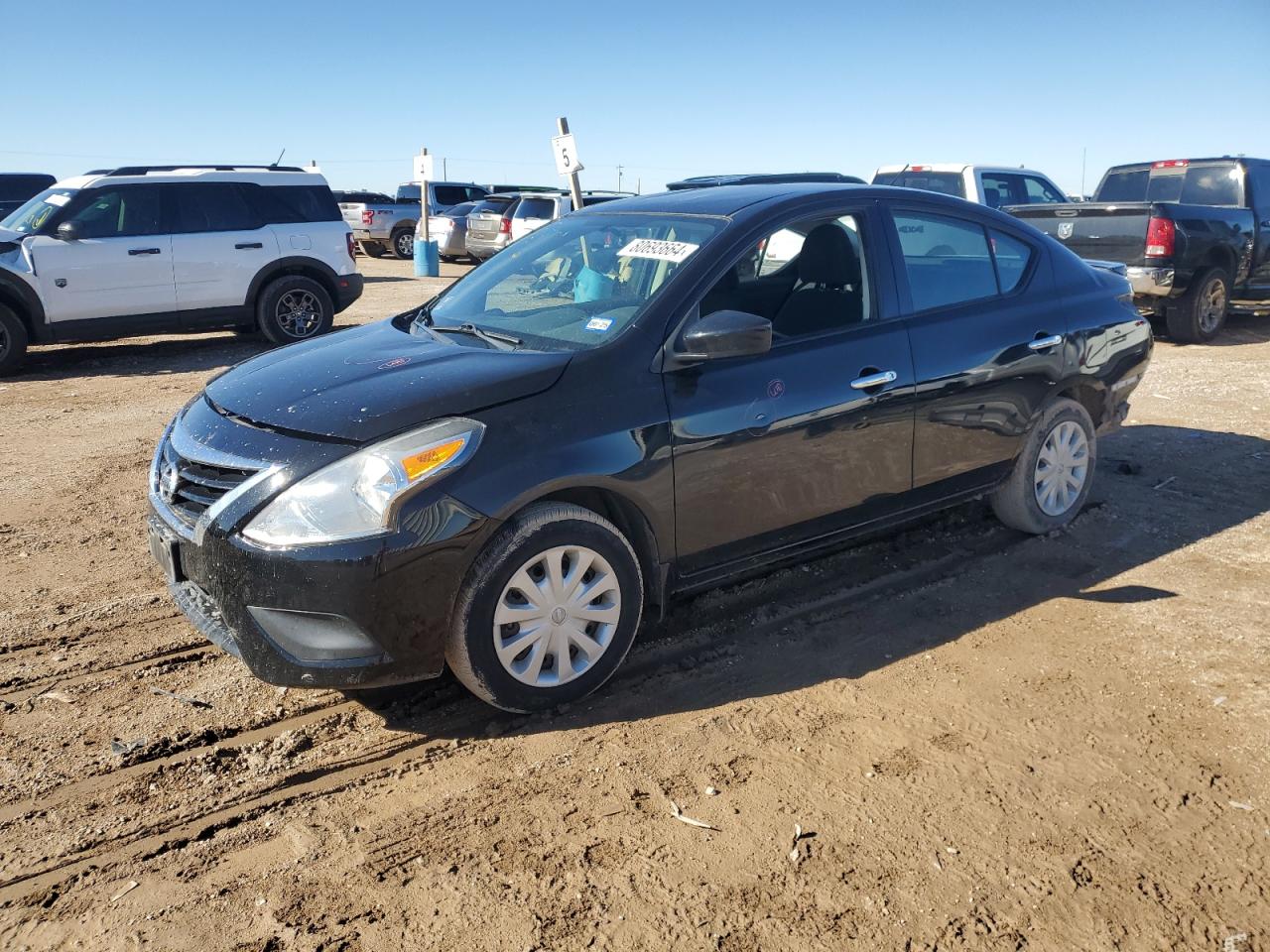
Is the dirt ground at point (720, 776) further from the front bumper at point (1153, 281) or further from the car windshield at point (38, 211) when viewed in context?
the front bumper at point (1153, 281)

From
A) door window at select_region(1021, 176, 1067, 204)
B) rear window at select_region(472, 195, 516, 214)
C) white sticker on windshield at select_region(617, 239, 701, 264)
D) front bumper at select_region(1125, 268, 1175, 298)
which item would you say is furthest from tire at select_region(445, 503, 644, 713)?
rear window at select_region(472, 195, 516, 214)

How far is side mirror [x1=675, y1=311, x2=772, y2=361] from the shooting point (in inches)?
147

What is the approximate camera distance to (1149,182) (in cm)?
1369

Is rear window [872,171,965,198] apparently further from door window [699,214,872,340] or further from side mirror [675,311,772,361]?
side mirror [675,311,772,361]

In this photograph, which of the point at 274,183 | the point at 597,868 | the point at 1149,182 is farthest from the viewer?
the point at 1149,182

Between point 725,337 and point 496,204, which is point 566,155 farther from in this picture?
point 496,204

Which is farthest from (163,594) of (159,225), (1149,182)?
(1149,182)

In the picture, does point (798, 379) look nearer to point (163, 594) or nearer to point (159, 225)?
point (163, 594)

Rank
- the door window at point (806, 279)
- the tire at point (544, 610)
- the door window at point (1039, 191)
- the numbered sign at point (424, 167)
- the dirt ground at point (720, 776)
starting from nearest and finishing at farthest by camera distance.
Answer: the dirt ground at point (720, 776)
the tire at point (544, 610)
the door window at point (806, 279)
the door window at point (1039, 191)
the numbered sign at point (424, 167)

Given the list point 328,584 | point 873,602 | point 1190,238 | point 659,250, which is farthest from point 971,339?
point 1190,238

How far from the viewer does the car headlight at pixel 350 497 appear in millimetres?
3236

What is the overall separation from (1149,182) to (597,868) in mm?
13709

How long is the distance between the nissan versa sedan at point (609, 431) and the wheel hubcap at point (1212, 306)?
777cm

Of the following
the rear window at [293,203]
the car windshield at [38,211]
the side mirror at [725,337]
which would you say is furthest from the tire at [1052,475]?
the car windshield at [38,211]
